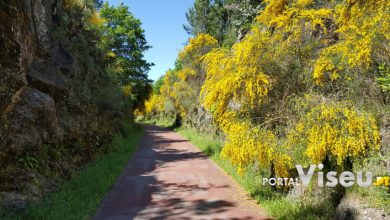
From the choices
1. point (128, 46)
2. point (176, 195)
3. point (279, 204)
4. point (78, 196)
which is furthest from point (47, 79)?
point (128, 46)

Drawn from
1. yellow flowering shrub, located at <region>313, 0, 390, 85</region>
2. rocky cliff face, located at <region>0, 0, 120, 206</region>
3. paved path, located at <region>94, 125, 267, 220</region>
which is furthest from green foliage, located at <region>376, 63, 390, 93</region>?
rocky cliff face, located at <region>0, 0, 120, 206</region>

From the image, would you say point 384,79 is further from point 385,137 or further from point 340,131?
point 340,131

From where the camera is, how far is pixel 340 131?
7.08 meters

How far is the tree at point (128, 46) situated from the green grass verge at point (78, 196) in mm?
21731

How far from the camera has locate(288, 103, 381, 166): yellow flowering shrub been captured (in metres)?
6.89

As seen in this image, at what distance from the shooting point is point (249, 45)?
29.0 ft

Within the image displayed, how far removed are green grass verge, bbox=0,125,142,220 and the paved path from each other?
292 mm

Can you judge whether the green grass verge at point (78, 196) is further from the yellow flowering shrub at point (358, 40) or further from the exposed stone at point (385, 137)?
the exposed stone at point (385, 137)

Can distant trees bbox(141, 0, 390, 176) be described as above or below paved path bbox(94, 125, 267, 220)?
above

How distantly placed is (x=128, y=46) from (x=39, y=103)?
26.7 metres

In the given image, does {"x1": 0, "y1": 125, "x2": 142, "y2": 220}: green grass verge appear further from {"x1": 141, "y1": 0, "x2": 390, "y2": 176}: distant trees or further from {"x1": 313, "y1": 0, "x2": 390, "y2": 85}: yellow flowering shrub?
{"x1": 313, "y1": 0, "x2": 390, "y2": 85}: yellow flowering shrub

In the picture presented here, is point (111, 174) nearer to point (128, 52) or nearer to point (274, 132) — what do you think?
point (274, 132)

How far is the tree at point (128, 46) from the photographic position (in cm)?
3547

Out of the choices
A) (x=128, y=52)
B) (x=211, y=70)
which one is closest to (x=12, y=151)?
(x=211, y=70)
